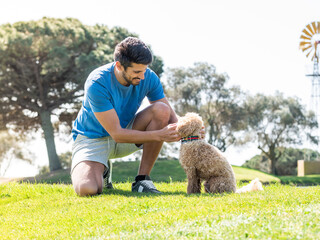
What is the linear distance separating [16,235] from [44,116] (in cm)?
1813

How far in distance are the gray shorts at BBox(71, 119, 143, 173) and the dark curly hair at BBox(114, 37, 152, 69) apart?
1317 millimetres

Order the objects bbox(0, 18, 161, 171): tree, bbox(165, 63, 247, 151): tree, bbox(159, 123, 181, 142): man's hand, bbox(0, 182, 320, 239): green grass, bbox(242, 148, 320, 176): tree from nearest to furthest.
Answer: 1. bbox(0, 182, 320, 239): green grass
2. bbox(159, 123, 181, 142): man's hand
3. bbox(0, 18, 161, 171): tree
4. bbox(165, 63, 247, 151): tree
5. bbox(242, 148, 320, 176): tree

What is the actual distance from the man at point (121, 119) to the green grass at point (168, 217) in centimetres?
45

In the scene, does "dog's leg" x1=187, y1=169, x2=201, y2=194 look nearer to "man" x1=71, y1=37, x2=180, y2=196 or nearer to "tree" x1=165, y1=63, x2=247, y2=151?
"man" x1=71, y1=37, x2=180, y2=196

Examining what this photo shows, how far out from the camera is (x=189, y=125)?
196 inches

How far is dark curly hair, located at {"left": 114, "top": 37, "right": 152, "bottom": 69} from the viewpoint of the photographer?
16.9ft

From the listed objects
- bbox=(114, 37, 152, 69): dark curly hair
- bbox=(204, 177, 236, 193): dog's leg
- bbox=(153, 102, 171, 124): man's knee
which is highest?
bbox=(114, 37, 152, 69): dark curly hair

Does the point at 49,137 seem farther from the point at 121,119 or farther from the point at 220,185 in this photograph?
the point at 220,185

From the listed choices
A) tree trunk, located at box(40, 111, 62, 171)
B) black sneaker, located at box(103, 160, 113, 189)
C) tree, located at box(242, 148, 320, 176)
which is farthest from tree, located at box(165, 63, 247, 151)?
black sneaker, located at box(103, 160, 113, 189)

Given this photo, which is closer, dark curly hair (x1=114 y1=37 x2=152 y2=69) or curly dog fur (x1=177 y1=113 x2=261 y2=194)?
curly dog fur (x1=177 y1=113 x2=261 y2=194)

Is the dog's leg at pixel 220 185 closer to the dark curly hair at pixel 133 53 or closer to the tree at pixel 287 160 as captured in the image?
the dark curly hair at pixel 133 53

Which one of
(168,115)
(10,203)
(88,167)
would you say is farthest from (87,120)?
(10,203)

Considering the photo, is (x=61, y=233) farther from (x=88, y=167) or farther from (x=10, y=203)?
(x=10, y=203)

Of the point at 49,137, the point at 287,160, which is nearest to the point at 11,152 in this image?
the point at 49,137
